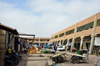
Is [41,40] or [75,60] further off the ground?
[41,40]

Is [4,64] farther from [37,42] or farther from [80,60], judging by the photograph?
[37,42]

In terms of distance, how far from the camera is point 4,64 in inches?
323

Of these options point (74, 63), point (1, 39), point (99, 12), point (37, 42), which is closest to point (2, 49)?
point (1, 39)

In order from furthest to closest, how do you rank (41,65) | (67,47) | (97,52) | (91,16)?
(67,47), (91,16), (97,52), (41,65)

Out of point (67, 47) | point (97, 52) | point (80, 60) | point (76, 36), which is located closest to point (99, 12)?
point (97, 52)

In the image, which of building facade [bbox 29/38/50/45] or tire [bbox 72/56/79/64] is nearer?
tire [bbox 72/56/79/64]

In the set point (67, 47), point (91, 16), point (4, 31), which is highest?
point (91, 16)

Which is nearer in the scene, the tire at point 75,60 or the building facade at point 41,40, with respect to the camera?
the tire at point 75,60

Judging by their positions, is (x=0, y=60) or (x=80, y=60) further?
(x=80, y=60)

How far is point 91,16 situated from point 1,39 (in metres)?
18.4

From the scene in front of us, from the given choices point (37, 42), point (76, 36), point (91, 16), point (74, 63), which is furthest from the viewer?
point (37, 42)

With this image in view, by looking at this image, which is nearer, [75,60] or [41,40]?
[75,60]

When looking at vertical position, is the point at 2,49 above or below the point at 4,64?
above

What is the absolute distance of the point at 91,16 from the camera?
2141 cm
